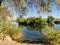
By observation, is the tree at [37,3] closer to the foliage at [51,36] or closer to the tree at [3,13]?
the tree at [3,13]

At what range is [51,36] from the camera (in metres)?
14.3

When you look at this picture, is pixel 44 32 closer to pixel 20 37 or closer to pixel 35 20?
pixel 20 37

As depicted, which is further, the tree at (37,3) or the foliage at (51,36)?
the foliage at (51,36)

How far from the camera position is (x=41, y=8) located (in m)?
7.76

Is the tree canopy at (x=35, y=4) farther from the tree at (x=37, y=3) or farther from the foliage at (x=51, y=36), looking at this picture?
the foliage at (x=51, y=36)

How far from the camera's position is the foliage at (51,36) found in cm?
1392

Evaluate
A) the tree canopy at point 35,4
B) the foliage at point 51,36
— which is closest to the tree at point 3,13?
the tree canopy at point 35,4

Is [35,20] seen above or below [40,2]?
below

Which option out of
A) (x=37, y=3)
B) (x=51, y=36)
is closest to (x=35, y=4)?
(x=37, y=3)

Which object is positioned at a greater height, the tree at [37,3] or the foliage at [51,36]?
the tree at [37,3]

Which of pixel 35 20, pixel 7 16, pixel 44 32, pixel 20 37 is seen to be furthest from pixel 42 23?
pixel 7 16

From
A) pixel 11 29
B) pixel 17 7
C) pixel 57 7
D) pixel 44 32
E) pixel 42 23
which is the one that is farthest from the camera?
pixel 42 23

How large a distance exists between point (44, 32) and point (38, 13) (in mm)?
7353

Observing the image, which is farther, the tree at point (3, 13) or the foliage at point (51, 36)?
the foliage at point (51, 36)
